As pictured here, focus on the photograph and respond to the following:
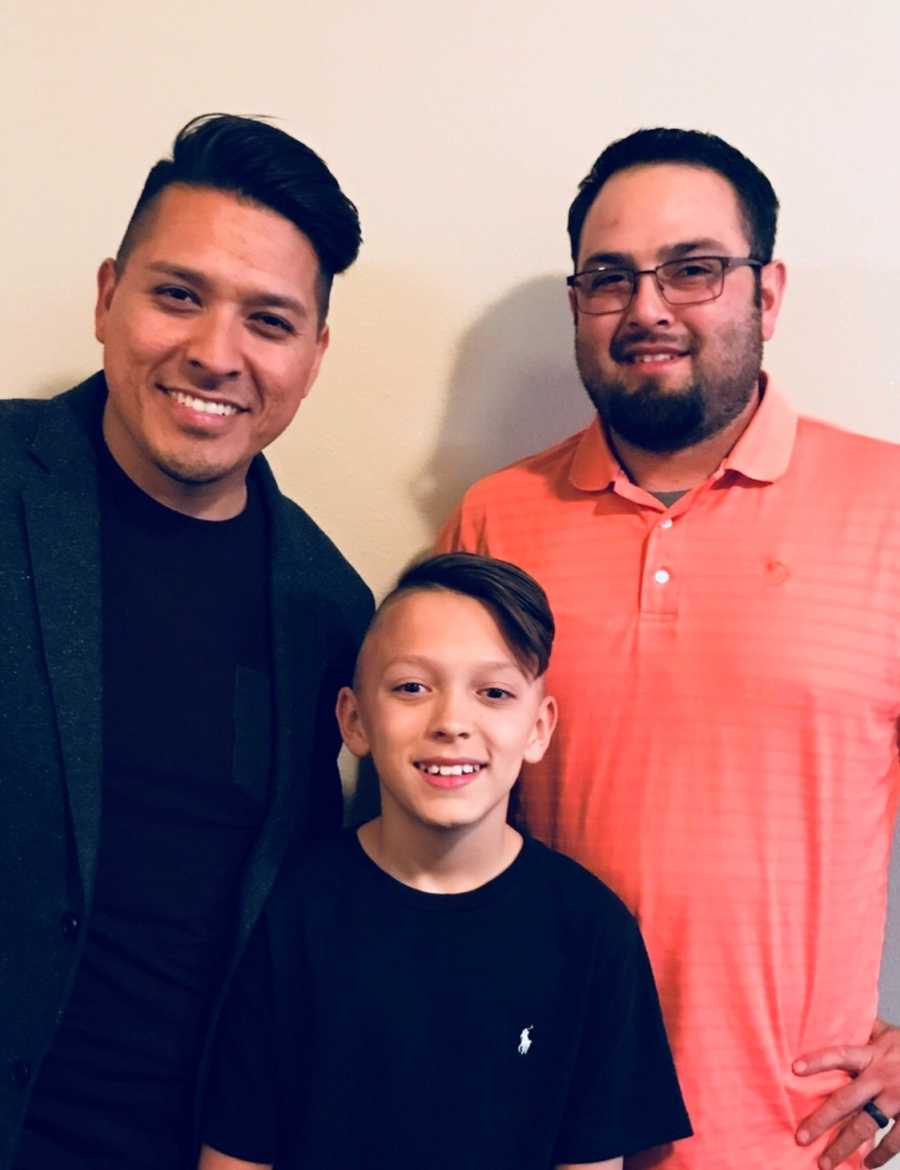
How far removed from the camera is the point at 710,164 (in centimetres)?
166

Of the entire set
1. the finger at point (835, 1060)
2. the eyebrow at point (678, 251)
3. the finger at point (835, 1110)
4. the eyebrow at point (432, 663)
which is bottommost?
the finger at point (835, 1110)

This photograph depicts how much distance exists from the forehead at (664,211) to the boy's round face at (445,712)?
1.95ft

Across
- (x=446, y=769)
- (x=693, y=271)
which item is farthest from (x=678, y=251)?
(x=446, y=769)

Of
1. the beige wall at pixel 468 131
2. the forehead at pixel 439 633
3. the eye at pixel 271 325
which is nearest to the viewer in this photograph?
the forehead at pixel 439 633

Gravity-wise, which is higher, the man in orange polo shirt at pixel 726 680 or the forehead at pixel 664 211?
the forehead at pixel 664 211

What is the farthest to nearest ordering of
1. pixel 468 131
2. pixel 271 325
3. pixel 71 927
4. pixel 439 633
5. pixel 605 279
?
pixel 468 131, pixel 605 279, pixel 271 325, pixel 439 633, pixel 71 927

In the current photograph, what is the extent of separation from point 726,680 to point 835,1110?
58 centimetres

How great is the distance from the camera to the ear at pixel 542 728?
1.47 metres

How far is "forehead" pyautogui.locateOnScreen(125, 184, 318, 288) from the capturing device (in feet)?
4.83

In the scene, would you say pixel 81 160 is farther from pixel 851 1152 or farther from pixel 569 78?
pixel 851 1152

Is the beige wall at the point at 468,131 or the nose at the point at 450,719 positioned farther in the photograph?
the beige wall at the point at 468,131

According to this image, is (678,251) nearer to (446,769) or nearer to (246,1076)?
(446,769)

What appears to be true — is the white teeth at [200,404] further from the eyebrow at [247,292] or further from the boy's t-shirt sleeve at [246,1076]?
the boy's t-shirt sleeve at [246,1076]

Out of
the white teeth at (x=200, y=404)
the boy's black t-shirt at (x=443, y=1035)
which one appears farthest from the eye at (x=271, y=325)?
the boy's black t-shirt at (x=443, y=1035)
